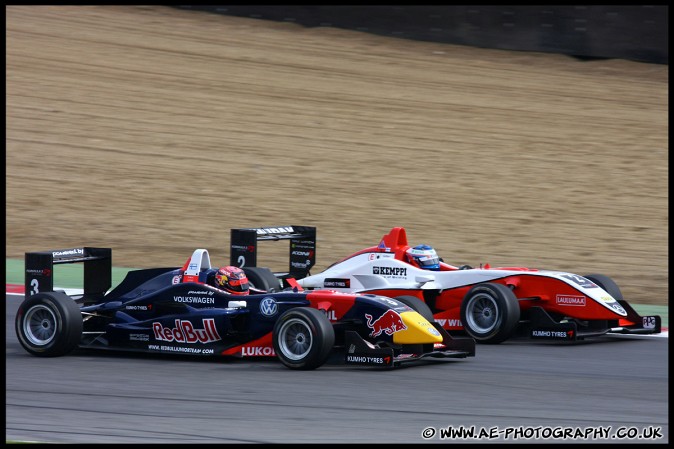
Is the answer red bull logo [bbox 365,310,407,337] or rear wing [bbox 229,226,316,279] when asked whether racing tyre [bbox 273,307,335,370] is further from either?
rear wing [bbox 229,226,316,279]

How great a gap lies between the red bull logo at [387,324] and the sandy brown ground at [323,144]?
5.96 m

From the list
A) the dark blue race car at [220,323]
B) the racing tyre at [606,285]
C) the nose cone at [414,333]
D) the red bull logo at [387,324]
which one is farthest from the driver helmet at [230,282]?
the racing tyre at [606,285]

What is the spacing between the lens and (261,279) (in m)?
13.1

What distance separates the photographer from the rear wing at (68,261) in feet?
39.7

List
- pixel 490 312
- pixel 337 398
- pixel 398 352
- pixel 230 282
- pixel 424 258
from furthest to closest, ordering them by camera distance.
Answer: pixel 424 258 → pixel 490 312 → pixel 230 282 → pixel 398 352 → pixel 337 398

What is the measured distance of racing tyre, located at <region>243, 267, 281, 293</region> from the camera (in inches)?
512

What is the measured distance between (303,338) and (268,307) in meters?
0.58

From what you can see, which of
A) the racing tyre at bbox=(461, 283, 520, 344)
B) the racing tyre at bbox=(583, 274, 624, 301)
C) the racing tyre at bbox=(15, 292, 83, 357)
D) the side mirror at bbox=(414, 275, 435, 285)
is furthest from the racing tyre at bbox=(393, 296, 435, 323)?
the racing tyre at bbox=(15, 292, 83, 357)

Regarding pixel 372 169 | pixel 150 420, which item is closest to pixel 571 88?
pixel 372 169

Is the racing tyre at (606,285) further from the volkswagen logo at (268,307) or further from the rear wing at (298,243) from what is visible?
the volkswagen logo at (268,307)

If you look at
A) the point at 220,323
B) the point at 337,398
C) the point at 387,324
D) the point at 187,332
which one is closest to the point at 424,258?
the point at 387,324

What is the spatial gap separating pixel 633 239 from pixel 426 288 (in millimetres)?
6719

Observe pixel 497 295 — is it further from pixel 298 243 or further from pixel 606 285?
pixel 298 243

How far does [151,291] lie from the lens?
11984mm
